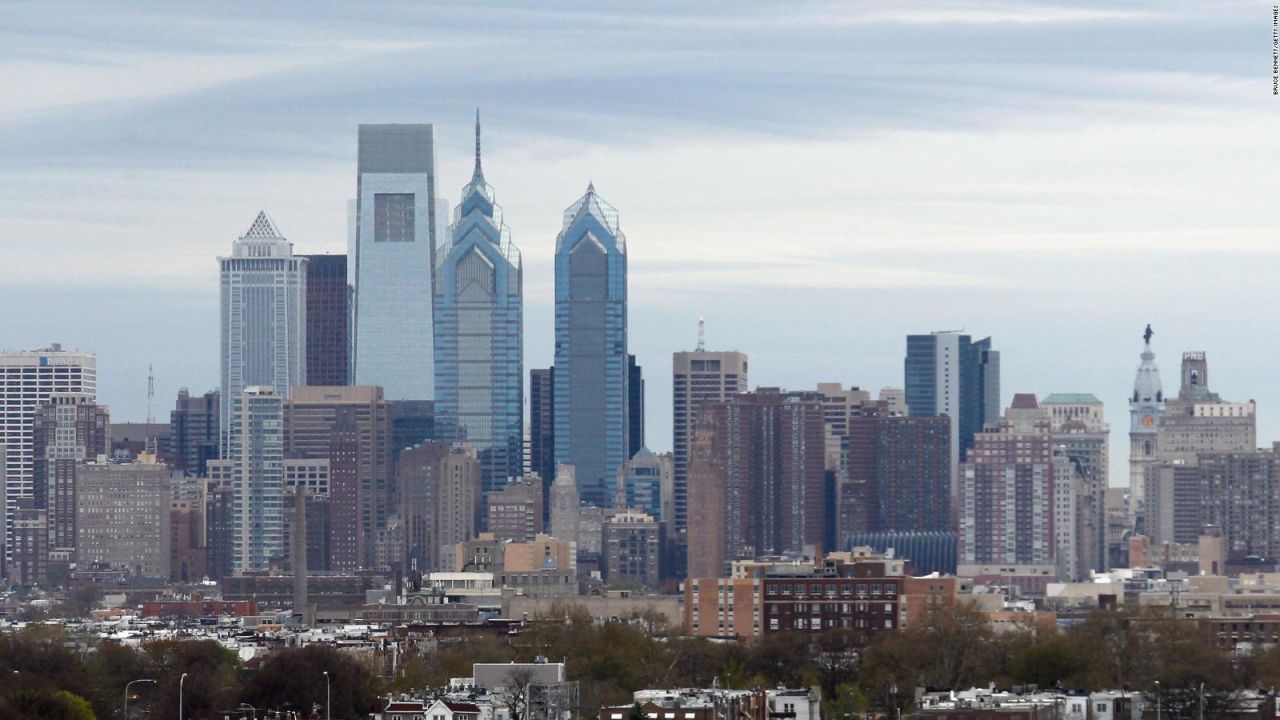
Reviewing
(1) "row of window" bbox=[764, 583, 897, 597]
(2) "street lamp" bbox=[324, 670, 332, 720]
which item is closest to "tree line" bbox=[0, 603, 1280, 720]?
(2) "street lamp" bbox=[324, 670, 332, 720]

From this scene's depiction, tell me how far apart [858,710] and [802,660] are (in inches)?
1078

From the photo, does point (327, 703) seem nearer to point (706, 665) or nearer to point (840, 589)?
point (706, 665)

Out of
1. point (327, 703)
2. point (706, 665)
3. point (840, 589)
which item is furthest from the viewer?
point (840, 589)

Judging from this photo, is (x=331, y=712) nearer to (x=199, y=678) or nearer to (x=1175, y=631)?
(x=199, y=678)

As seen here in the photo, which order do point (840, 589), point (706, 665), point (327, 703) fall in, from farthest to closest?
point (840, 589) < point (706, 665) < point (327, 703)

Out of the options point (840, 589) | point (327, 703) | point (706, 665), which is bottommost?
point (706, 665)

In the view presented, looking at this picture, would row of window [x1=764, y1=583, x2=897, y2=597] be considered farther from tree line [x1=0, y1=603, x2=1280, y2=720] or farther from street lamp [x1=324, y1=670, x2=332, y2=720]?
street lamp [x1=324, y1=670, x2=332, y2=720]

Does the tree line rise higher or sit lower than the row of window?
lower

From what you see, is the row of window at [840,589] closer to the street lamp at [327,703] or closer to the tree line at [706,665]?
the tree line at [706,665]

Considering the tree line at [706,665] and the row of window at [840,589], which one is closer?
the tree line at [706,665]

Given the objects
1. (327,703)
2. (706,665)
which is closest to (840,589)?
(706,665)

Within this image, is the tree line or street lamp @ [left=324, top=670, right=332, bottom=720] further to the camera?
the tree line

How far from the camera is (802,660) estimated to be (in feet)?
498

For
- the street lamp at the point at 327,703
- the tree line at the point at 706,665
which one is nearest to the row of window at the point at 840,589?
the tree line at the point at 706,665
